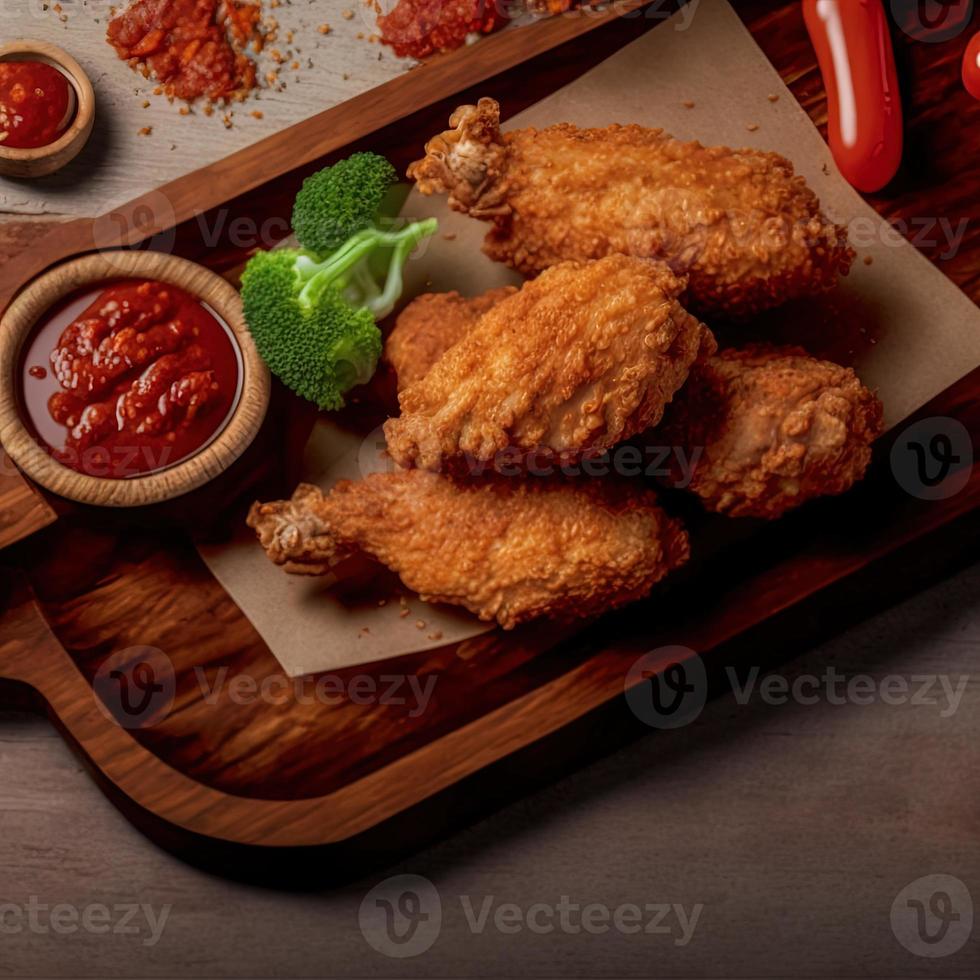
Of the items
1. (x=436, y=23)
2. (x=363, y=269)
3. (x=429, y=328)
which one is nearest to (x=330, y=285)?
(x=363, y=269)

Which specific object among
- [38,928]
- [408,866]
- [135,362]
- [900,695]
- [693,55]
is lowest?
[900,695]

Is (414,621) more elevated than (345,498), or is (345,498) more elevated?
(345,498)

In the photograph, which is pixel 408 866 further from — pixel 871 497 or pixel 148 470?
pixel 871 497

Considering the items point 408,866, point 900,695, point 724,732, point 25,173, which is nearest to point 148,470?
point 25,173

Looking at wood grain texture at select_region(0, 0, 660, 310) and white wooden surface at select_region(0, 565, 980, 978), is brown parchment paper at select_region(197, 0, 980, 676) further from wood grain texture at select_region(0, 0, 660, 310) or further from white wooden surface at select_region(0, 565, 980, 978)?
white wooden surface at select_region(0, 565, 980, 978)

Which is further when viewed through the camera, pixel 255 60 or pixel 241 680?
pixel 255 60

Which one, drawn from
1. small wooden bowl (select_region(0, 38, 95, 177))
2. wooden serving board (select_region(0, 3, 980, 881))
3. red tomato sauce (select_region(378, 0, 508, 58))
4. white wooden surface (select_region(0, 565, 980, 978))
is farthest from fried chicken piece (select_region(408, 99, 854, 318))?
white wooden surface (select_region(0, 565, 980, 978))
